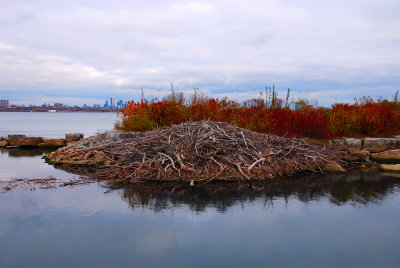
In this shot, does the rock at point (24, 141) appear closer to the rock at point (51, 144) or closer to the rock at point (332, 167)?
the rock at point (51, 144)

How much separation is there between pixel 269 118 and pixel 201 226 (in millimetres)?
7591

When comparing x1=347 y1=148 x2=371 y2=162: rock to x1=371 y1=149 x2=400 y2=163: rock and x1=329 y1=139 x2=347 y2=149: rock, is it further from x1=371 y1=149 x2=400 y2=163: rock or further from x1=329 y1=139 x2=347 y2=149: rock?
x1=329 y1=139 x2=347 y2=149: rock

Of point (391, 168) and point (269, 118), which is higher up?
point (269, 118)

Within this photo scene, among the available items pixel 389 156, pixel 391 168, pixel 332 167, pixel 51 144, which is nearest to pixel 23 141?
pixel 51 144

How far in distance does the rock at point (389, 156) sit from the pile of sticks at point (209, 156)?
2121 millimetres

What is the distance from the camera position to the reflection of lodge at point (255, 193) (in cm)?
566

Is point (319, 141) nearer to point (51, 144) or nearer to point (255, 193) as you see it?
point (255, 193)

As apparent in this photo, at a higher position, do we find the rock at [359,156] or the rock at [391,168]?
the rock at [359,156]

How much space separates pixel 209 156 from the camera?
766cm

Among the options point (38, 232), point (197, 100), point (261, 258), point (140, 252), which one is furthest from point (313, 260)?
point (197, 100)

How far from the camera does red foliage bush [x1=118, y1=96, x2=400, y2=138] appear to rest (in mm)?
11453

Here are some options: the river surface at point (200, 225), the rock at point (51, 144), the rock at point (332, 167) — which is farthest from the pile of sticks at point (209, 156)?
the rock at point (51, 144)

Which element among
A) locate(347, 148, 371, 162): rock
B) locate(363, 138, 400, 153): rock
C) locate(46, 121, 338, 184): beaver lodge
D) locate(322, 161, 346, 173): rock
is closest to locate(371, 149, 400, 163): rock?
locate(347, 148, 371, 162): rock

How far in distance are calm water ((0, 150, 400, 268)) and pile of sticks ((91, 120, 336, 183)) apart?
2.15 feet
